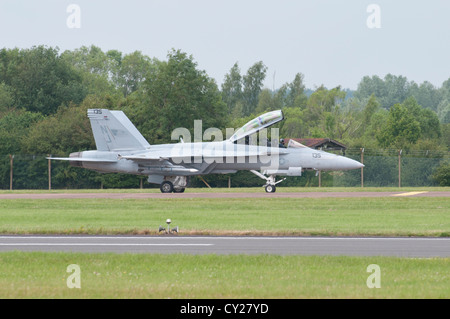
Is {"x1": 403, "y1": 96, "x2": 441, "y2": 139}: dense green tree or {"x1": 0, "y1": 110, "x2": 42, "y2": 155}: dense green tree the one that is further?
{"x1": 403, "y1": 96, "x2": 441, "y2": 139}: dense green tree

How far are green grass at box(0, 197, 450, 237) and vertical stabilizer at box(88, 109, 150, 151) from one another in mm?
7343

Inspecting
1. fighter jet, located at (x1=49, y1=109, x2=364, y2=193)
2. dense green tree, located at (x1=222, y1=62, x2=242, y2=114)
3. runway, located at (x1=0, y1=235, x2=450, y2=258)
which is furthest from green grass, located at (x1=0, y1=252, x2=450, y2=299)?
dense green tree, located at (x1=222, y1=62, x2=242, y2=114)

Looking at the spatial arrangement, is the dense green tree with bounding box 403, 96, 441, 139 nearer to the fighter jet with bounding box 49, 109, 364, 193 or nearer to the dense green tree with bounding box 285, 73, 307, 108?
the dense green tree with bounding box 285, 73, 307, 108

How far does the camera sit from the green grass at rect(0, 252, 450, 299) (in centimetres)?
992

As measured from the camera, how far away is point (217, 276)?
11.2 meters

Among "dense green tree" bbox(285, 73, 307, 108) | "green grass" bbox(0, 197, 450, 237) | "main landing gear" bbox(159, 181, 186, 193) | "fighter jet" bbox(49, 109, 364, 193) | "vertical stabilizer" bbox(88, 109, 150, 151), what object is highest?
"dense green tree" bbox(285, 73, 307, 108)

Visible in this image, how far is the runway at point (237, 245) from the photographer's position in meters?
14.5

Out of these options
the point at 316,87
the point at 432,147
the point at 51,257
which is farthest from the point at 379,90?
the point at 51,257

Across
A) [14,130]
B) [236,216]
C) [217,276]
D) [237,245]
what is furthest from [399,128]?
[217,276]

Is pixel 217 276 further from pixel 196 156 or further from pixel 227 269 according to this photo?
pixel 196 156

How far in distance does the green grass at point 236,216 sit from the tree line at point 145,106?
62.0 ft

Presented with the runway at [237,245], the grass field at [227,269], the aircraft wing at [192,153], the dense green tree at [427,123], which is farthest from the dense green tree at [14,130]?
the dense green tree at [427,123]

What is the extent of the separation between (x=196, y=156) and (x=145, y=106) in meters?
20.1

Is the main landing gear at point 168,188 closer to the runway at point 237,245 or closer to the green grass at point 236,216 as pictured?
the green grass at point 236,216
